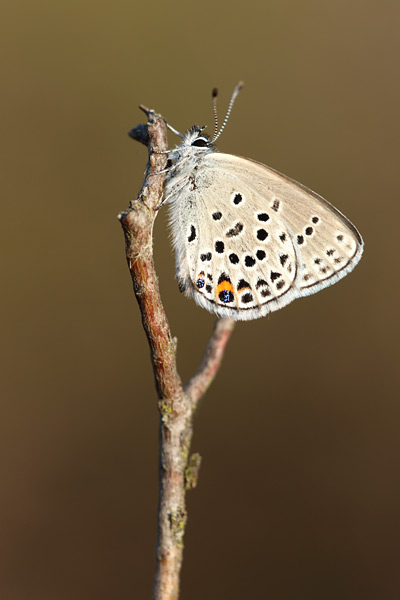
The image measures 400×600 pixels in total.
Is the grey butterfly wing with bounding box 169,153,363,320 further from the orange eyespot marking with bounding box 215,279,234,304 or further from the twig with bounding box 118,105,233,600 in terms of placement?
the twig with bounding box 118,105,233,600

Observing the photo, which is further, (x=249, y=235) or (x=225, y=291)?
(x=249, y=235)

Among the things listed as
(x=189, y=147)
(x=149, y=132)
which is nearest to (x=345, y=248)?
(x=189, y=147)

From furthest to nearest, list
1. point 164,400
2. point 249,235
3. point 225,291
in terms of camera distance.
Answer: point 249,235
point 225,291
point 164,400

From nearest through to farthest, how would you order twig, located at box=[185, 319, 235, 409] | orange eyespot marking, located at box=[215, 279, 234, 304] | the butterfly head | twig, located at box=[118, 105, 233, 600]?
twig, located at box=[118, 105, 233, 600] → twig, located at box=[185, 319, 235, 409] → orange eyespot marking, located at box=[215, 279, 234, 304] → the butterfly head

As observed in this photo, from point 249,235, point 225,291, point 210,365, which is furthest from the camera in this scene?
point 249,235

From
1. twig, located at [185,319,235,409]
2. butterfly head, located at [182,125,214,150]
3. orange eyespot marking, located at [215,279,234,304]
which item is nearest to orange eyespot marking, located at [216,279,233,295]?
orange eyespot marking, located at [215,279,234,304]

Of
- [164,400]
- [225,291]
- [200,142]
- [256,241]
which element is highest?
[200,142]

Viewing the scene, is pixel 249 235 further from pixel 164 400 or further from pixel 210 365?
pixel 164 400

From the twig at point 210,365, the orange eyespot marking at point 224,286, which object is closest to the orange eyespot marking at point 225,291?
the orange eyespot marking at point 224,286

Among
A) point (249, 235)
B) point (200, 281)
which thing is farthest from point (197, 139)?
point (200, 281)
